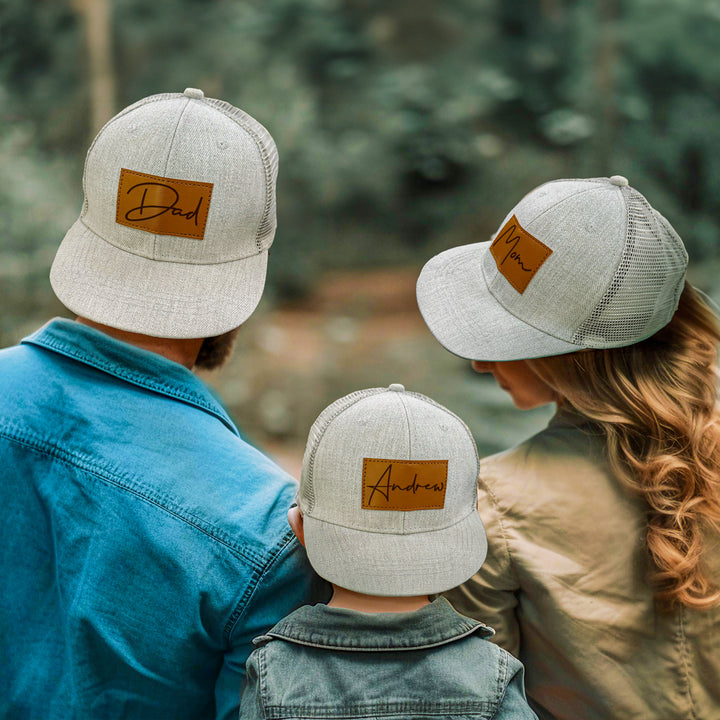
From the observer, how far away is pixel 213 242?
1270 millimetres

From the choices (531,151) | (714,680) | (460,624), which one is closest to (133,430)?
(460,624)

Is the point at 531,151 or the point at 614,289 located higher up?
the point at 614,289

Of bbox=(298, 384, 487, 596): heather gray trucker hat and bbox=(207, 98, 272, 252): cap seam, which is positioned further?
bbox=(207, 98, 272, 252): cap seam

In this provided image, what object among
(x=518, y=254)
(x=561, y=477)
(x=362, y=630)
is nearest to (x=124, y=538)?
(x=362, y=630)

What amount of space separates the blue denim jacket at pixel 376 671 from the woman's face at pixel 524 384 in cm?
50

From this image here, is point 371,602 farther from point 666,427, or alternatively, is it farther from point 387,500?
point 666,427

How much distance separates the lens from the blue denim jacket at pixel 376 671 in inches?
45.0

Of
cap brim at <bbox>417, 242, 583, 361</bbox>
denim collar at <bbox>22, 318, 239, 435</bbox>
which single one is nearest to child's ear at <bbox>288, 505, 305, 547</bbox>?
denim collar at <bbox>22, 318, 239, 435</bbox>

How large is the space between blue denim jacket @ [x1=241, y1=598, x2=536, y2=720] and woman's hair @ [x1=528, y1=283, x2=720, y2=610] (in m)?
0.34

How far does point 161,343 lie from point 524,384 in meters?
0.65

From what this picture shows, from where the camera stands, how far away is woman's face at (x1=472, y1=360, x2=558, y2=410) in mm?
1570

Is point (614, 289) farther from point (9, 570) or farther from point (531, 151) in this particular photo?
point (531, 151)

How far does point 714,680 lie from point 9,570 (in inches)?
42.2

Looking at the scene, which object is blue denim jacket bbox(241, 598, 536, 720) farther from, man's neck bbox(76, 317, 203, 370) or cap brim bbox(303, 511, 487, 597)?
man's neck bbox(76, 317, 203, 370)
